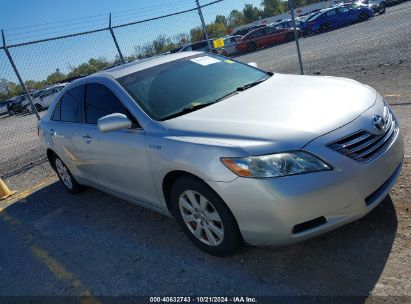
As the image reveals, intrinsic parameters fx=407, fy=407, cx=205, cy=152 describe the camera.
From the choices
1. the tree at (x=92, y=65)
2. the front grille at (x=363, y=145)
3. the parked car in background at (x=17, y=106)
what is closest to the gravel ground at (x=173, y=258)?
the front grille at (x=363, y=145)

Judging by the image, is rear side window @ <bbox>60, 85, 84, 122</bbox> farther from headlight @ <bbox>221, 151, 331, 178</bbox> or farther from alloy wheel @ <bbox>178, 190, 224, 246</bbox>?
headlight @ <bbox>221, 151, 331, 178</bbox>

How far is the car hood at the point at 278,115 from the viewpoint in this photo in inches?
112

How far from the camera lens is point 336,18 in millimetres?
26281

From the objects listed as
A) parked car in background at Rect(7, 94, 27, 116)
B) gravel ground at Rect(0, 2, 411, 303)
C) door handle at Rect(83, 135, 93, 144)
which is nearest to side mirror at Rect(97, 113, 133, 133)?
door handle at Rect(83, 135, 93, 144)

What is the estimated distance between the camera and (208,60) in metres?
4.58

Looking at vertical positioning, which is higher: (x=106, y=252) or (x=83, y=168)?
(x=83, y=168)

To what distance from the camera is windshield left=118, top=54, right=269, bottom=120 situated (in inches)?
148

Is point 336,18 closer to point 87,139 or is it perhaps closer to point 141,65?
point 141,65

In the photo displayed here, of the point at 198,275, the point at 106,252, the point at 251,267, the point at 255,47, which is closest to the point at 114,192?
the point at 106,252

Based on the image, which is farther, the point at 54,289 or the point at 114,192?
the point at 114,192

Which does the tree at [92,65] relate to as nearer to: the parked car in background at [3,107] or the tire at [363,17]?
the tire at [363,17]

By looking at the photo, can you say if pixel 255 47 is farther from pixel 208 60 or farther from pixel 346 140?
pixel 346 140

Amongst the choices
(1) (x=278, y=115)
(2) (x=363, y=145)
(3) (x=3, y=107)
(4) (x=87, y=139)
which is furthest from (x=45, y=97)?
(2) (x=363, y=145)

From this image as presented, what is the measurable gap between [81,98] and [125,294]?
96.6 inches
